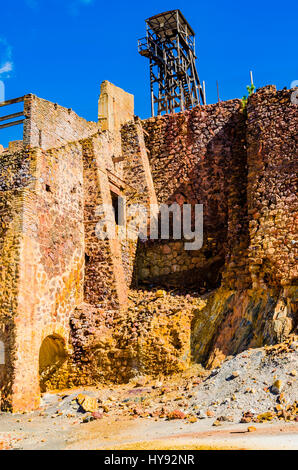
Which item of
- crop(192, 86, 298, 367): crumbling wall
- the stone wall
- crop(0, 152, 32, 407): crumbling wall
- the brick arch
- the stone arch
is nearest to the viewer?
crop(0, 152, 32, 407): crumbling wall

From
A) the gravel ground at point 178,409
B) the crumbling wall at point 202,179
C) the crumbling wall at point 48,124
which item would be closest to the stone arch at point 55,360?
the gravel ground at point 178,409

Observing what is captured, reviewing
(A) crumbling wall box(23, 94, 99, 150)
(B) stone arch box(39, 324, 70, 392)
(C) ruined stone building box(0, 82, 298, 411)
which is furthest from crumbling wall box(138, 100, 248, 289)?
(B) stone arch box(39, 324, 70, 392)

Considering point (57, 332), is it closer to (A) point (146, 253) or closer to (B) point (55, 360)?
(B) point (55, 360)

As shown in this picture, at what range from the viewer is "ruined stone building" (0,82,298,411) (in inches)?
436

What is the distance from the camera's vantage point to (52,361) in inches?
492

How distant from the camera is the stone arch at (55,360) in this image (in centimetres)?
1218

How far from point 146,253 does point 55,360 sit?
14.1 ft

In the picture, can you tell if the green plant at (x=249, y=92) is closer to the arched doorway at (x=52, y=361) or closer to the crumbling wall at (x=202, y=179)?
the crumbling wall at (x=202, y=179)

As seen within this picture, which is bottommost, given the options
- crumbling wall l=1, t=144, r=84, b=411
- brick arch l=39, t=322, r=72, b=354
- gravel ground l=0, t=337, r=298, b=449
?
gravel ground l=0, t=337, r=298, b=449

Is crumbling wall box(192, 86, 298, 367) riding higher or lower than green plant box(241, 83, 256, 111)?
lower

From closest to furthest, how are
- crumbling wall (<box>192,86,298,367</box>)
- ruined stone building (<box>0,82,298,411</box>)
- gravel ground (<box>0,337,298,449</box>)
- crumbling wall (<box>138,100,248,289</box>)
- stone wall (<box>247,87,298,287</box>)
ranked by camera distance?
gravel ground (<box>0,337,298,449</box>), crumbling wall (<box>192,86,298,367</box>), ruined stone building (<box>0,82,298,411</box>), stone wall (<box>247,87,298,287</box>), crumbling wall (<box>138,100,248,289</box>)

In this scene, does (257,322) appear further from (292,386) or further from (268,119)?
(268,119)

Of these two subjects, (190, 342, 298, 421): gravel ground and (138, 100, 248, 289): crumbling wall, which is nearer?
(190, 342, 298, 421): gravel ground

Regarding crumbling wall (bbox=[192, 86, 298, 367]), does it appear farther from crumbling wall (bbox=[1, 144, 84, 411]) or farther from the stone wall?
crumbling wall (bbox=[1, 144, 84, 411])
